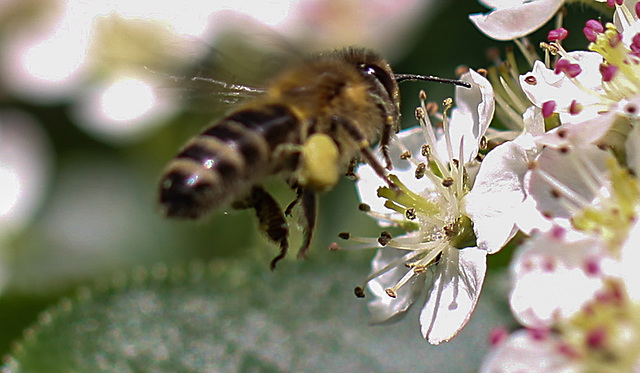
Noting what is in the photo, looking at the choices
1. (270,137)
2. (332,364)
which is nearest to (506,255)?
(332,364)

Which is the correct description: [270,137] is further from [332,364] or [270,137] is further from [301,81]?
[332,364]

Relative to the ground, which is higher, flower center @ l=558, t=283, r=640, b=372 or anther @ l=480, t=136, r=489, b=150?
flower center @ l=558, t=283, r=640, b=372

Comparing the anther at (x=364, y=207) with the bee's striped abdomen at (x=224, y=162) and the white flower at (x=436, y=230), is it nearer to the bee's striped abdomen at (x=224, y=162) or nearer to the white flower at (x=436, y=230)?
the white flower at (x=436, y=230)

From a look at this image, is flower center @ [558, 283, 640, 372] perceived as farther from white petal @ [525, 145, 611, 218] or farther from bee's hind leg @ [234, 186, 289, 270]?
bee's hind leg @ [234, 186, 289, 270]

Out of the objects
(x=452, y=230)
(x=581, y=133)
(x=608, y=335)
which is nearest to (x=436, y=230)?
(x=452, y=230)

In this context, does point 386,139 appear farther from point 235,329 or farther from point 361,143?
point 235,329

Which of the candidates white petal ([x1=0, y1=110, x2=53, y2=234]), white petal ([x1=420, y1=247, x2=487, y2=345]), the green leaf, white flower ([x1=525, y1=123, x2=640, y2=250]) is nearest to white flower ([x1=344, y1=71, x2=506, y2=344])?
white petal ([x1=420, y1=247, x2=487, y2=345])

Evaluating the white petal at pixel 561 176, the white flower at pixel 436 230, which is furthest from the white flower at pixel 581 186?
the white flower at pixel 436 230
